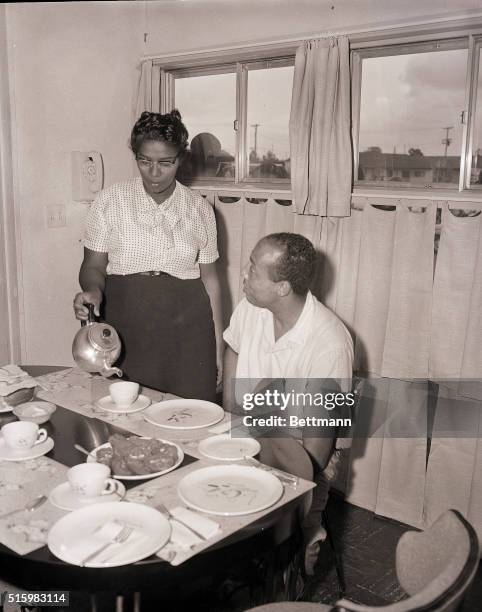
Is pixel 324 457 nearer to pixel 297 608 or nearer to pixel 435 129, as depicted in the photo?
pixel 297 608

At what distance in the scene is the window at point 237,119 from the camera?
331cm

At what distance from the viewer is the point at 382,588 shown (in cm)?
245

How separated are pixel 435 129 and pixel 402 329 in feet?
2.90

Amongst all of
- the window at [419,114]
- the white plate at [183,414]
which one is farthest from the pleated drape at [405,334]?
the white plate at [183,414]

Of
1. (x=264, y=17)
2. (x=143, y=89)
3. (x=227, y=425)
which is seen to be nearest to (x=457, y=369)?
(x=227, y=425)

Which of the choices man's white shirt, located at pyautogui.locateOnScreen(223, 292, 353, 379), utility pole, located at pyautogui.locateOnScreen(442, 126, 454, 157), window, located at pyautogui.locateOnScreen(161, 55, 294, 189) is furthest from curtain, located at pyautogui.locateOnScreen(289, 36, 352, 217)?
man's white shirt, located at pyautogui.locateOnScreen(223, 292, 353, 379)

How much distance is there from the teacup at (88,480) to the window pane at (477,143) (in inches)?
81.5

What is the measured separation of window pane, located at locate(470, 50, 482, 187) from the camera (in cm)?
266

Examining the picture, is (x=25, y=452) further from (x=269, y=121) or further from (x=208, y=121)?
(x=208, y=121)

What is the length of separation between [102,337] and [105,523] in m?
0.76

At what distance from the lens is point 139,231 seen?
2.58 m

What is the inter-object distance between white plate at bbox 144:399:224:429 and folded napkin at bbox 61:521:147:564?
0.54 metres

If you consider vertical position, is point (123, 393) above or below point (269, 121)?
below

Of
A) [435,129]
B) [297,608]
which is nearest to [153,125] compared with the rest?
[435,129]
